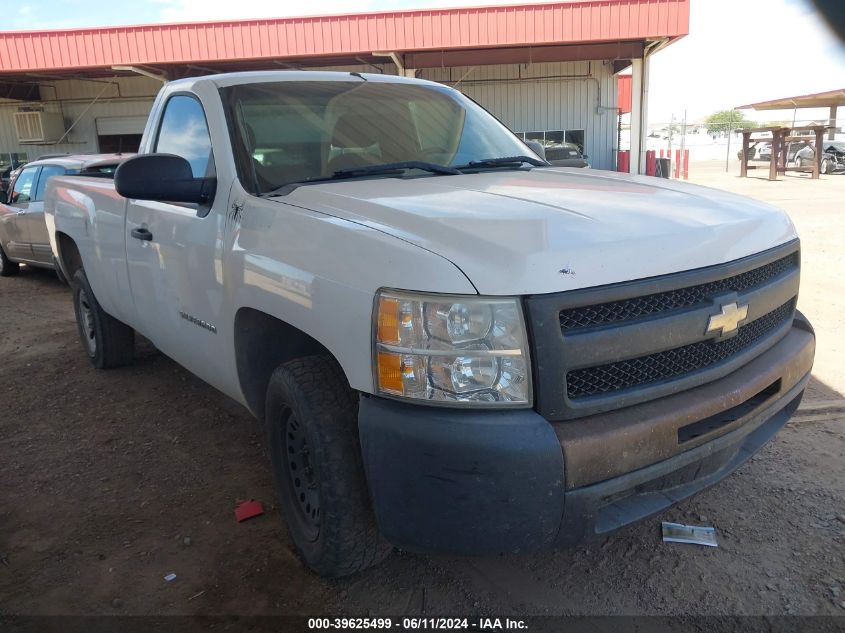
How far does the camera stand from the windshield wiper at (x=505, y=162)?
3.30 metres

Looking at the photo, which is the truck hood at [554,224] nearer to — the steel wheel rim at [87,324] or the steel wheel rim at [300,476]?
the steel wheel rim at [300,476]

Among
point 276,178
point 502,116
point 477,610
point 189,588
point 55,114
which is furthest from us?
point 55,114

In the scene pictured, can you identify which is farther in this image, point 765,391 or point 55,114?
point 55,114

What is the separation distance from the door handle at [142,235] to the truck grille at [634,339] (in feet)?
7.73

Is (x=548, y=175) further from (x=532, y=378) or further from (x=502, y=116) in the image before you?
(x=502, y=116)

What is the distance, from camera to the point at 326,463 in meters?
2.25

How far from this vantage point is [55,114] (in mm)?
19844

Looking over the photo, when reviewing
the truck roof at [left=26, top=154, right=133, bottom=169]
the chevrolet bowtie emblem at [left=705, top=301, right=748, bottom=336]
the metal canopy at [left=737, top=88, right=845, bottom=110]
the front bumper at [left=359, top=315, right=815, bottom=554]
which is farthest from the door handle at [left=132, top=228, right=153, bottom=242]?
the truck roof at [left=26, top=154, right=133, bottom=169]

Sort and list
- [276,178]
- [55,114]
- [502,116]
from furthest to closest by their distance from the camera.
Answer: [55,114]
[502,116]
[276,178]

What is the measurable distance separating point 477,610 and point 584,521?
2.27ft

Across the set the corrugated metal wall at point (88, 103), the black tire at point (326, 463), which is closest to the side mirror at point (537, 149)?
the black tire at point (326, 463)

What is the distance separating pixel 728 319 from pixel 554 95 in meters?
17.5

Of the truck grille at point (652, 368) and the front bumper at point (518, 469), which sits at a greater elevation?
the truck grille at point (652, 368)

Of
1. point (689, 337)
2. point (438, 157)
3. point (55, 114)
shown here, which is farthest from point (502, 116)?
point (689, 337)
